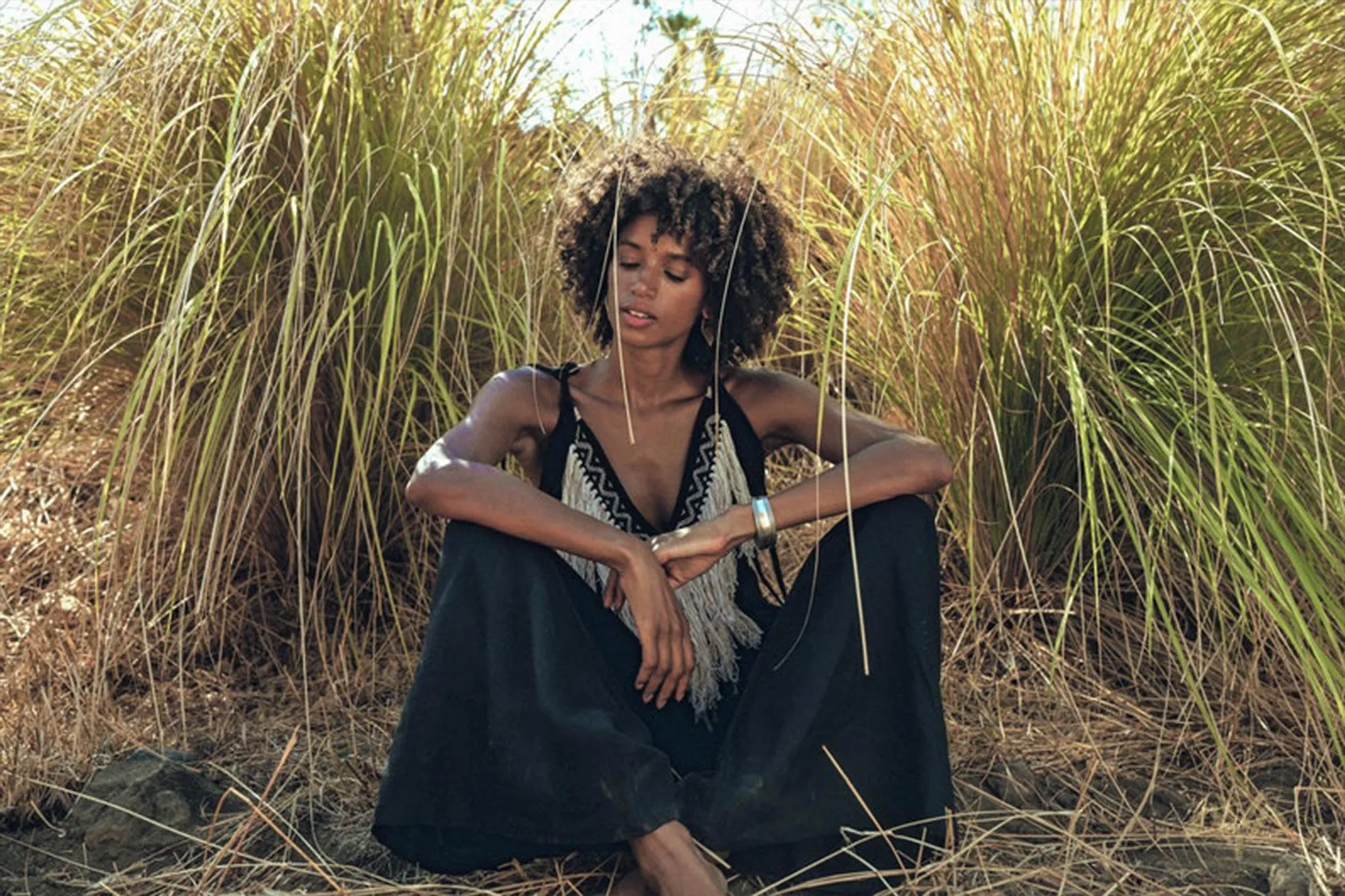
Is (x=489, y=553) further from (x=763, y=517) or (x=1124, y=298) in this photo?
(x=1124, y=298)

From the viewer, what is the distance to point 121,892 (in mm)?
2193

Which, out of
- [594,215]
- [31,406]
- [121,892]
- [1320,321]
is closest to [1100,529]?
[1320,321]

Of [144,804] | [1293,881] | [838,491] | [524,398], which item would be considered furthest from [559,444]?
[1293,881]

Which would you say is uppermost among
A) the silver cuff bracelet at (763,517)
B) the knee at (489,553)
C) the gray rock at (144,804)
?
the silver cuff bracelet at (763,517)

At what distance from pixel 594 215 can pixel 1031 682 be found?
1.12m

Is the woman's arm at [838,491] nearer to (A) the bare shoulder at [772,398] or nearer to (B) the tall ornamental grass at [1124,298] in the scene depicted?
(A) the bare shoulder at [772,398]

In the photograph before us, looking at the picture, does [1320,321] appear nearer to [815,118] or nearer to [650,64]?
[815,118]

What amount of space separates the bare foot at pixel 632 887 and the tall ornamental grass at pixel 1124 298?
819 millimetres

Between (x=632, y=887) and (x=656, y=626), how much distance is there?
13.5 inches

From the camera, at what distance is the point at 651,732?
2.20m

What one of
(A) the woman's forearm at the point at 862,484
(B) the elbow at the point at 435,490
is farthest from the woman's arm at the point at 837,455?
(B) the elbow at the point at 435,490

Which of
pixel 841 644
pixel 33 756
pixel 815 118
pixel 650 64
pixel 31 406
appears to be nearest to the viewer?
pixel 841 644

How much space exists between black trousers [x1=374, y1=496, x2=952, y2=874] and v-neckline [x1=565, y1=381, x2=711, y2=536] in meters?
0.27

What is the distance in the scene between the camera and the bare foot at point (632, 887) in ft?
6.77
